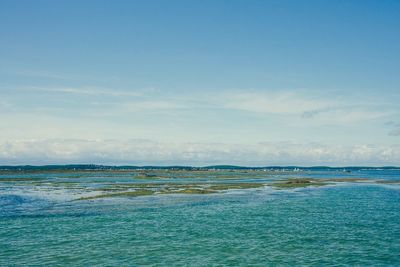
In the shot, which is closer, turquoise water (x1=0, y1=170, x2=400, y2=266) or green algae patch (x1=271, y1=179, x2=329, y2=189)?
turquoise water (x1=0, y1=170, x2=400, y2=266)

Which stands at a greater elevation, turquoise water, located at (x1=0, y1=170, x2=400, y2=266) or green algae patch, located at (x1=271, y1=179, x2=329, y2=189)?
green algae patch, located at (x1=271, y1=179, x2=329, y2=189)

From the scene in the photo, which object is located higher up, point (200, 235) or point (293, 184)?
point (293, 184)

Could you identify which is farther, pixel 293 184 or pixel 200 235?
pixel 293 184

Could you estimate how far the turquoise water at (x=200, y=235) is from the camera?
2931 centimetres

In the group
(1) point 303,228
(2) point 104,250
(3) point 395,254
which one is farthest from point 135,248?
(3) point 395,254

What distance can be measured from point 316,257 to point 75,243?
62.5ft

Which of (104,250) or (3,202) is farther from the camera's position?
(3,202)

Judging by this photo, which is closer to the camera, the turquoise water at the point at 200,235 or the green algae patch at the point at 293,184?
the turquoise water at the point at 200,235

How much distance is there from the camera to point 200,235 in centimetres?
3697

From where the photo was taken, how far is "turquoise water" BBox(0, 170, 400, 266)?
96.2 feet

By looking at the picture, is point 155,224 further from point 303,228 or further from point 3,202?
point 3,202

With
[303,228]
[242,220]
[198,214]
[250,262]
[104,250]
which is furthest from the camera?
[198,214]

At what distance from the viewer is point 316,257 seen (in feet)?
97.0

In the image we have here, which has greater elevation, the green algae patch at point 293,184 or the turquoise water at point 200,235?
the green algae patch at point 293,184
